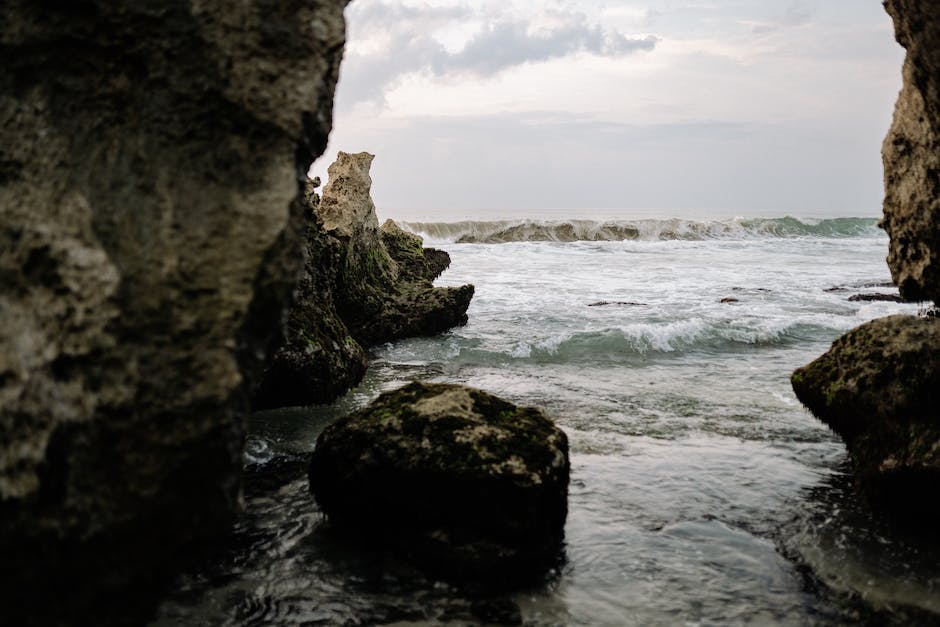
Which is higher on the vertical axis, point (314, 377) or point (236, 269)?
point (236, 269)

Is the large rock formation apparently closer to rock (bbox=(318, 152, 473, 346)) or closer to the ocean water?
the ocean water

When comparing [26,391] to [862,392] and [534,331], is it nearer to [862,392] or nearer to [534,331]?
[862,392]

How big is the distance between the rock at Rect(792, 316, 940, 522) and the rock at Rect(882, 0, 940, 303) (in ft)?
1.21

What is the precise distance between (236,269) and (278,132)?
1.70 feet

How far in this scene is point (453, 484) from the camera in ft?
15.0

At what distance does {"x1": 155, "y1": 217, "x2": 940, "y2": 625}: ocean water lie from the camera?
13.8 feet

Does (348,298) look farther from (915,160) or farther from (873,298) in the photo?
(873,298)

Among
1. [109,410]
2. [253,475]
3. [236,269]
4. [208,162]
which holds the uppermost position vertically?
[208,162]

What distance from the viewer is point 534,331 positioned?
13.7 m

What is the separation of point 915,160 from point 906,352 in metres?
1.31

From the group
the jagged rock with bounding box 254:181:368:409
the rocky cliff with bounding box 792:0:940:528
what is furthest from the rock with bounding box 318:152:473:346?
the rocky cliff with bounding box 792:0:940:528

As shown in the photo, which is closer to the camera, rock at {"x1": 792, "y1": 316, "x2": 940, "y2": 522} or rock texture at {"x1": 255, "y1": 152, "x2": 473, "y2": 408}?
rock at {"x1": 792, "y1": 316, "x2": 940, "y2": 522}

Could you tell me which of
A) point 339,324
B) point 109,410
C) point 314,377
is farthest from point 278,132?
point 339,324

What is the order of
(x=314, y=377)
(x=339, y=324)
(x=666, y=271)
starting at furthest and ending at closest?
(x=666, y=271) → (x=339, y=324) → (x=314, y=377)
